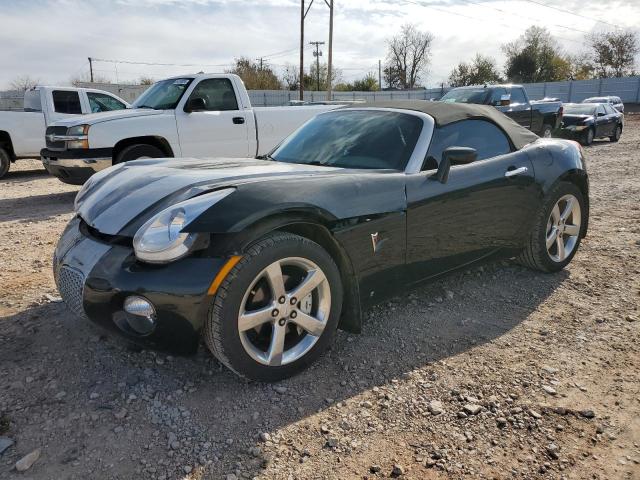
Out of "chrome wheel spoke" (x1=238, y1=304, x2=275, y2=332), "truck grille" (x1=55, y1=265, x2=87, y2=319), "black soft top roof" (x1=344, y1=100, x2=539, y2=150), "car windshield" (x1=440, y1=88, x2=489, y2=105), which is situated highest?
"car windshield" (x1=440, y1=88, x2=489, y2=105)

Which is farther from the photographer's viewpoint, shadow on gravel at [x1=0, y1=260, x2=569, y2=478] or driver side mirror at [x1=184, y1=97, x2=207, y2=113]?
driver side mirror at [x1=184, y1=97, x2=207, y2=113]

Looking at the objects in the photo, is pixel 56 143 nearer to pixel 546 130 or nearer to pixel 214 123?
pixel 214 123

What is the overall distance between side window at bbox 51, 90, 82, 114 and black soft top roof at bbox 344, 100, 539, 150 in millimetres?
8832

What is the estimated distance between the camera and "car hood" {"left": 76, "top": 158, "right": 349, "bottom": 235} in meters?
2.57

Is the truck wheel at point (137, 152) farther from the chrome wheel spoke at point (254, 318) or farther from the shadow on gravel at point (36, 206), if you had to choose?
the chrome wheel spoke at point (254, 318)

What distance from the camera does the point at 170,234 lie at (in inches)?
89.6

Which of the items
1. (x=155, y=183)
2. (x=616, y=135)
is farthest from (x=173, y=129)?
(x=616, y=135)

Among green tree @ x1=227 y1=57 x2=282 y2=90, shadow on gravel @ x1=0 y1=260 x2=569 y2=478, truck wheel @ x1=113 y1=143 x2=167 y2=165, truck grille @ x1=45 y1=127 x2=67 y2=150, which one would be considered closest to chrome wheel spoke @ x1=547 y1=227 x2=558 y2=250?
shadow on gravel @ x1=0 y1=260 x2=569 y2=478

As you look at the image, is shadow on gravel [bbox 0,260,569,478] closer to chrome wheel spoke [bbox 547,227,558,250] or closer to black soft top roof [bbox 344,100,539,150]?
chrome wheel spoke [bbox 547,227,558,250]

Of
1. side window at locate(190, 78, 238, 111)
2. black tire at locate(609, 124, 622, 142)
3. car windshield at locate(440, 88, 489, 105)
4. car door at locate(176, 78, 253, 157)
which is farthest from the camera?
black tire at locate(609, 124, 622, 142)

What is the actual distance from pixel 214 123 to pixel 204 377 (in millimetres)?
5750

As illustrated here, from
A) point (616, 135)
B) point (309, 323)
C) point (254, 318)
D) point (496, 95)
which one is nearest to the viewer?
point (254, 318)

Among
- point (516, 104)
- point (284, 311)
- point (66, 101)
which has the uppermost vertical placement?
point (516, 104)

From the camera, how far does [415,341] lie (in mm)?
3035
